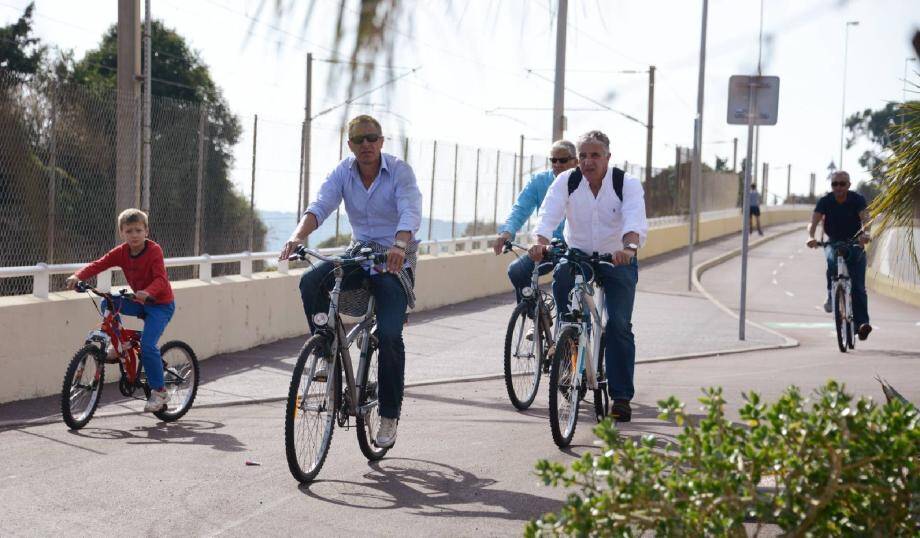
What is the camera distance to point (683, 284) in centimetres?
2580

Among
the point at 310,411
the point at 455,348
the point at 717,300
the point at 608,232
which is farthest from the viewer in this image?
the point at 717,300

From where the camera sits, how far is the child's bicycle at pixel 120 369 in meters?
8.20

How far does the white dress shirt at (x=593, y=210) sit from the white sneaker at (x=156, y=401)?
2560 millimetres

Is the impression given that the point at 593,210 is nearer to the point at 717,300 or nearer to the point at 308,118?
the point at 308,118

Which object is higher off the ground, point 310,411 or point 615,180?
point 615,180

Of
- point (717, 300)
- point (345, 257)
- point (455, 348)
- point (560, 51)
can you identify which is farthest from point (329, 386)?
point (717, 300)

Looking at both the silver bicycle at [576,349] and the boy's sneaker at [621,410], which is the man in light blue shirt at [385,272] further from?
the boy's sneaker at [621,410]

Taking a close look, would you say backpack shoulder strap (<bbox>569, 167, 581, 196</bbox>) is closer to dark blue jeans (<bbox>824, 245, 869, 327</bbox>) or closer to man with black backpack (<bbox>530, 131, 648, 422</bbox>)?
man with black backpack (<bbox>530, 131, 648, 422</bbox>)

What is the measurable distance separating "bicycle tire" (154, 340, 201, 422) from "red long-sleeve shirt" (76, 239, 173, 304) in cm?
A: 37

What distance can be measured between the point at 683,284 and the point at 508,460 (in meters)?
19.2

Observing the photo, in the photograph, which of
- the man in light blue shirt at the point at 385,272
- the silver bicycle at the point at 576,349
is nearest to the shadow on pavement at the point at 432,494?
the man in light blue shirt at the point at 385,272

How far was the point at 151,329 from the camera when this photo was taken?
8672 mm

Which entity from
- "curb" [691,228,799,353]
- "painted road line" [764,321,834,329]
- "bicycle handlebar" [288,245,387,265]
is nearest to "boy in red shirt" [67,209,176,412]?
"bicycle handlebar" [288,245,387,265]

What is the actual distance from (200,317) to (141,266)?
3.27 metres
